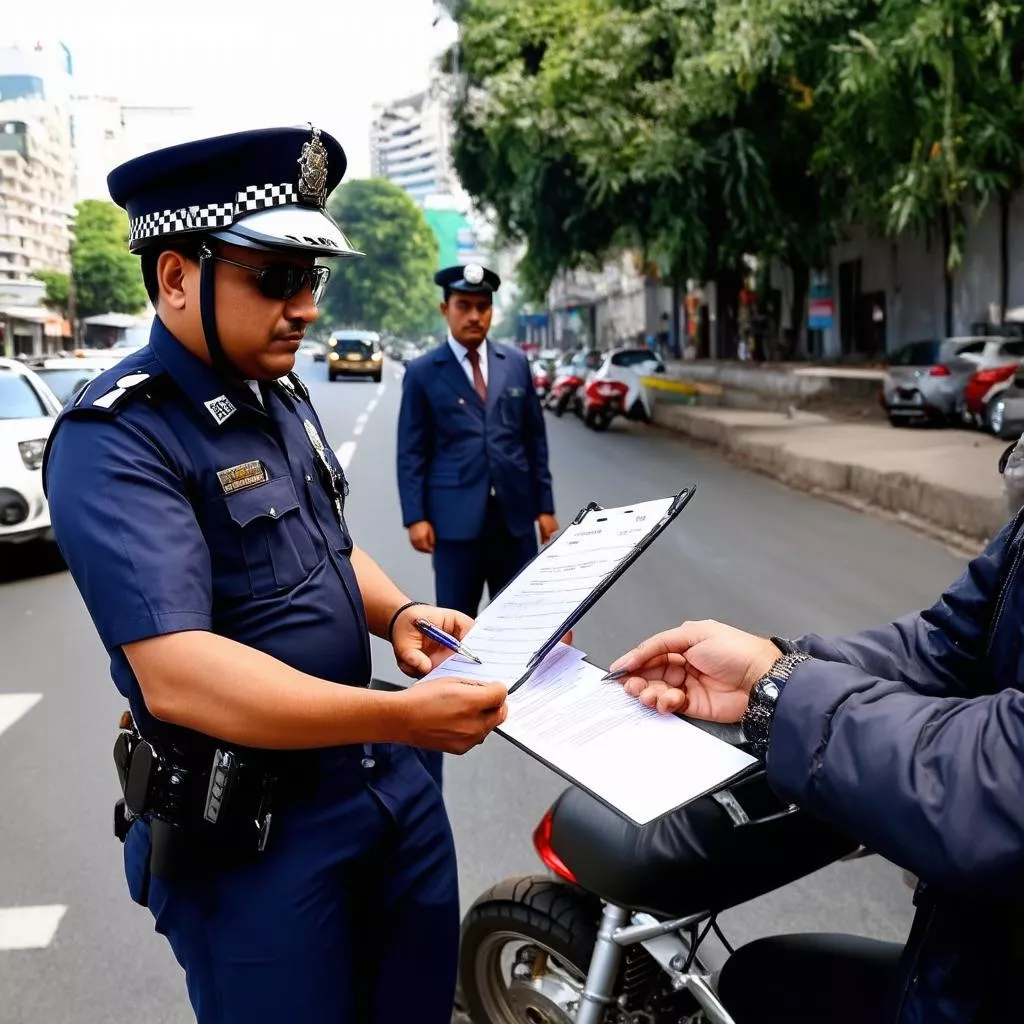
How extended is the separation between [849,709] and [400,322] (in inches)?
3928

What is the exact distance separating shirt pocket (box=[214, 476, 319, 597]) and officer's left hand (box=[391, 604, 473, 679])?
0.98ft

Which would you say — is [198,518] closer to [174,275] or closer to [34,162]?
[174,275]

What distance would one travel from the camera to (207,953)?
70.2 inches

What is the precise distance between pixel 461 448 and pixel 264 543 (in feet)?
9.94

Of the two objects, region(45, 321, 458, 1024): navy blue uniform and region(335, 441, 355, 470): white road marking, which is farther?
region(335, 441, 355, 470): white road marking

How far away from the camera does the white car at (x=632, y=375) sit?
2197cm

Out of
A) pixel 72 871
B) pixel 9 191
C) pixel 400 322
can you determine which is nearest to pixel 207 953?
pixel 72 871

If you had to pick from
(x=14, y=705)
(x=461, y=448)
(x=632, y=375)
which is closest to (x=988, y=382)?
(x=632, y=375)

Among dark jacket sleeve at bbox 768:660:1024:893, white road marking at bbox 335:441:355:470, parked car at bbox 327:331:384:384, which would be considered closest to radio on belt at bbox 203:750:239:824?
dark jacket sleeve at bbox 768:660:1024:893

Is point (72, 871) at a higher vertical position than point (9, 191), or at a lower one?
lower

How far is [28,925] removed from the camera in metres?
3.37

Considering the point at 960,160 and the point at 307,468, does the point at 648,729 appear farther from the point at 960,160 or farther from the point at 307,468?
the point at 960,160

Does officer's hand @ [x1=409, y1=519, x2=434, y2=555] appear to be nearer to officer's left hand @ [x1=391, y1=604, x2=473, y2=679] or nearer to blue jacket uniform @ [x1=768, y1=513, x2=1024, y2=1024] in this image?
officer's left hand @ [x1=391, y1=604, x2=473, y2=679]

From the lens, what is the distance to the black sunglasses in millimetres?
1698
